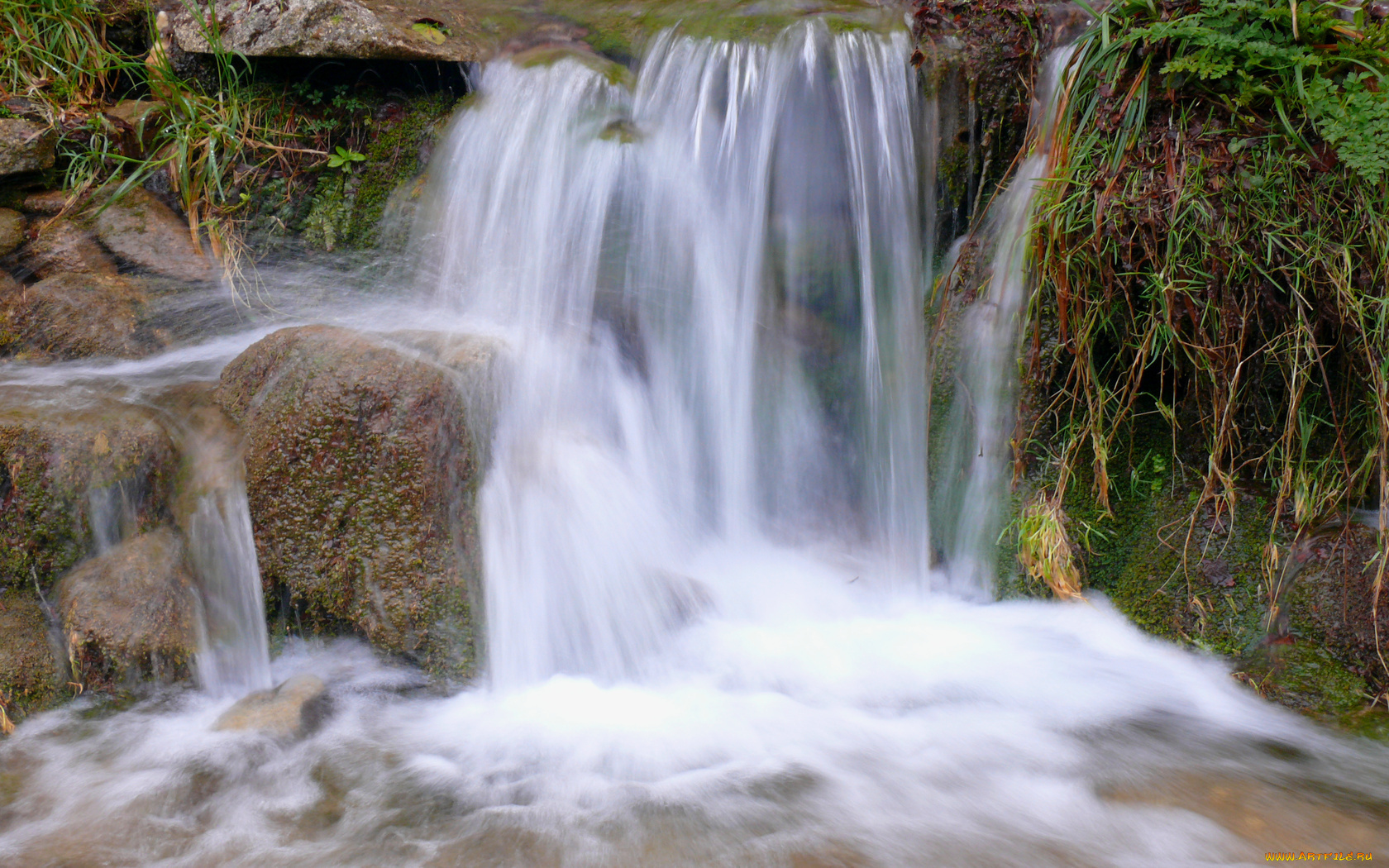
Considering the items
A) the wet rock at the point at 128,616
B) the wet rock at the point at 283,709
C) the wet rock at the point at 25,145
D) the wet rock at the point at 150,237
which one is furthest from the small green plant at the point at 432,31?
the wet rock at the point at 283,709

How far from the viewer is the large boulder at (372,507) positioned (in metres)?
2.97

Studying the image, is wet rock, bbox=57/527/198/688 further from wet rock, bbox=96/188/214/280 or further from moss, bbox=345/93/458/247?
moss, bbox=345/93/458/247

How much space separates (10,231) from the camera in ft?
12.4

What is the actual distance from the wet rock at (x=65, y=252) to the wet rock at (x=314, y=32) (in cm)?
113

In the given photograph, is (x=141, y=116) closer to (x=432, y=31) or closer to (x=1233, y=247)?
(x=432, y=31)

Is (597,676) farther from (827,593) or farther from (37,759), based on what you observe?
(37,759)

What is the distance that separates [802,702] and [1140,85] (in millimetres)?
2408

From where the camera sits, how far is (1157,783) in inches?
96.8

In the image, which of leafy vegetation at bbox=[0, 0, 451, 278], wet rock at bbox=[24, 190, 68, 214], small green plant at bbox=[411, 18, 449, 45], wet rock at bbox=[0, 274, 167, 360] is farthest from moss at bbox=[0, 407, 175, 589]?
small green plant at bbox=[411, 18, 449, 45]

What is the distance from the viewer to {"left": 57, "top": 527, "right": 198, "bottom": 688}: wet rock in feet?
9.15

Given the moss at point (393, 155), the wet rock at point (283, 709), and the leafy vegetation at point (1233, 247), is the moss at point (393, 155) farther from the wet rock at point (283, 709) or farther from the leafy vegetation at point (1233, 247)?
the leafy vegetation at point (1233, 247)

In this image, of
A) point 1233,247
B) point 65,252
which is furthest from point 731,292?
point 65,252

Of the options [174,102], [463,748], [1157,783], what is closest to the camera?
[1157,783]

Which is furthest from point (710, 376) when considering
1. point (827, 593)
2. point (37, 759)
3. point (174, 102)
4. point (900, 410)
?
point (174, 102)
